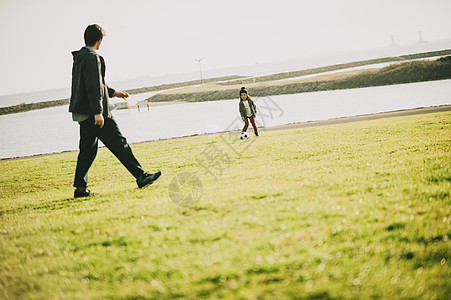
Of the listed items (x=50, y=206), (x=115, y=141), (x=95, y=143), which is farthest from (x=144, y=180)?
(x=50, y=206)

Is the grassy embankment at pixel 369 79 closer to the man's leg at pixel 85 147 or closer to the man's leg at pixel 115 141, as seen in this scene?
the man's leg at pixel 115 141

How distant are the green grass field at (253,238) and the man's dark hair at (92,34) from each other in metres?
2.64

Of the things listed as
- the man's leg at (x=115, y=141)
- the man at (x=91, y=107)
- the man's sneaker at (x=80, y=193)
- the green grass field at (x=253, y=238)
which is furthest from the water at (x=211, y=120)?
the green grass field at (x=253, y=238)

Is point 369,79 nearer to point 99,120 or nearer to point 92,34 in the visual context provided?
point 92,34

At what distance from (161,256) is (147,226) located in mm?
919

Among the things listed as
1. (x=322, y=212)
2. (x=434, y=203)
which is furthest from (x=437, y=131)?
(x=322, y=212)

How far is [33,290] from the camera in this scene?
104 inches

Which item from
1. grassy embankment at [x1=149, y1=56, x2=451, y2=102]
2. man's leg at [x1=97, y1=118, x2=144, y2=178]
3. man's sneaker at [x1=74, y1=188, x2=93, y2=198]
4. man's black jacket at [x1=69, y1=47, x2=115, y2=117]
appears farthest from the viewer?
grassy embankment at [x1=149, y1=56, x2=451, y2=102]

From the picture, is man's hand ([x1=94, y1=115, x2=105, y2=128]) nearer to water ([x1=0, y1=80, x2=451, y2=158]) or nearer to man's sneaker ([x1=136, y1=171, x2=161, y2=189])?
man's sneaker ([x1=136, y1=171, x2=161, y2=189])

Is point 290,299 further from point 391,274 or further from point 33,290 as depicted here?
point 33,290

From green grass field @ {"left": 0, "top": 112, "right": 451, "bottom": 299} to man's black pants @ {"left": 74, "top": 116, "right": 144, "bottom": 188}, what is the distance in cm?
55

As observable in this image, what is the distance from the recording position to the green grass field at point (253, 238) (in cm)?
243

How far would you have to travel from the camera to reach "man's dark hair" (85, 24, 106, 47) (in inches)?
213

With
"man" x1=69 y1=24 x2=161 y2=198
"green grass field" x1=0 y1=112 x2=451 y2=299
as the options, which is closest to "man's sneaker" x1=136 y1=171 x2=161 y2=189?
"man" x1=69 y1=24 x2=161 y2=198
